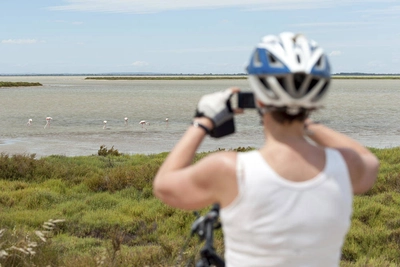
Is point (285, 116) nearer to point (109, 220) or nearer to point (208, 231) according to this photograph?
point (208, 231)

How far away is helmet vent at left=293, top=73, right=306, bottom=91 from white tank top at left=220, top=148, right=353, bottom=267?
0.89ft

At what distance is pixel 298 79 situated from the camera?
74.7 inches

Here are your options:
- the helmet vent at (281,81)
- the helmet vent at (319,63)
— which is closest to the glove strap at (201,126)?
the helmet vent at (281,81)

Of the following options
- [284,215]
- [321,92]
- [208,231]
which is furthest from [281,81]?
[208,231]

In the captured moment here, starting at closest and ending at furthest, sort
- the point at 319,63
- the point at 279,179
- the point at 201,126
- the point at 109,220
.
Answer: the point at 279,179
the point at 319,63
the point at 201,126
the point at 109,220

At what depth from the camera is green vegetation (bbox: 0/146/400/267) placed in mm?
5914

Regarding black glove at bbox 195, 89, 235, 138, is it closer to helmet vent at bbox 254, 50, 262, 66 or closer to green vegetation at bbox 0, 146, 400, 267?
A: helmet vent at bbox 254, 50, 262, 66

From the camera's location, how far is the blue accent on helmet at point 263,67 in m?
1.88

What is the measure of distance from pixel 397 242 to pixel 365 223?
1.36 meters

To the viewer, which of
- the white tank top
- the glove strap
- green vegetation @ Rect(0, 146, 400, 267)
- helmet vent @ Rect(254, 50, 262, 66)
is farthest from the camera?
green vegetation @ Rect(0, 146, 400, 267)

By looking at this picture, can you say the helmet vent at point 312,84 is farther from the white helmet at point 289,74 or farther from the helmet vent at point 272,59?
the helmet vent at point 272,59

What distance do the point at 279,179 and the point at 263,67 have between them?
39 cm

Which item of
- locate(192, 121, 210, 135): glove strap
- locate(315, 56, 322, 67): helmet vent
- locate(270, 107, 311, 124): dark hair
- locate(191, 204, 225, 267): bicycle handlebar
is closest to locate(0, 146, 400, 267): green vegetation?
locate(191, 204, 225, 267): bicycle handlebar

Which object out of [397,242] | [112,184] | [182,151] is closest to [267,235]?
[182,151]
